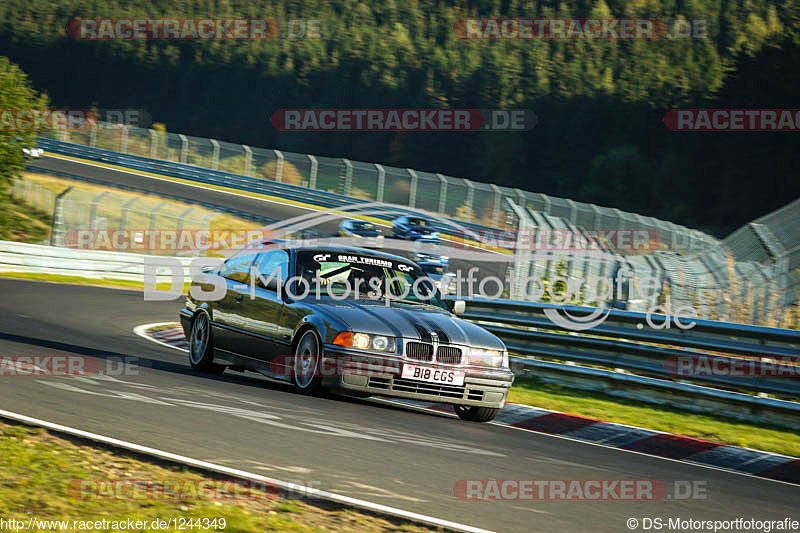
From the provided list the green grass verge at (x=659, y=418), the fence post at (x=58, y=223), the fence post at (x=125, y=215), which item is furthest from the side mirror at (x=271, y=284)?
the fence post at (x=58, y=223)

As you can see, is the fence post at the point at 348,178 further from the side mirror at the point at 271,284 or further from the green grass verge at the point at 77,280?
the side mirror at the point at 271,284

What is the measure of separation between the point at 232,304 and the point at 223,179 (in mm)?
35440

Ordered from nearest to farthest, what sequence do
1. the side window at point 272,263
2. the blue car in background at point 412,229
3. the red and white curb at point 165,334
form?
the side window at point 272,263, the red and white curb at point 165,334, the blue car in background at point 412,229

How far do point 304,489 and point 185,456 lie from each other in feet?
3.08

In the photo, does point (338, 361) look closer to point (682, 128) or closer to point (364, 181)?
point (364, 181)

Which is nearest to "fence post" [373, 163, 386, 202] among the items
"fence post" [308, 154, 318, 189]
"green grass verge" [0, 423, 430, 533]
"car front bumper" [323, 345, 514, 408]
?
"fence post" [308, 154, 318, 189]

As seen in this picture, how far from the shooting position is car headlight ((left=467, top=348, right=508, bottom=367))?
870 cm

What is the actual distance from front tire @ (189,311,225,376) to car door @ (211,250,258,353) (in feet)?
0.48

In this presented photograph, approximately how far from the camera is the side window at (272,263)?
381 inches

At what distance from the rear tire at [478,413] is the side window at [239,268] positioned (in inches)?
105

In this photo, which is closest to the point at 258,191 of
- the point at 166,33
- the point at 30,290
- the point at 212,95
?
the point at 30,290

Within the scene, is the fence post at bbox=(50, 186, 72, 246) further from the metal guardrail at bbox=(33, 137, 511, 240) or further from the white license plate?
the white license plate

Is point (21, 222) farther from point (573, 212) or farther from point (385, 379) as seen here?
point (385, 379)

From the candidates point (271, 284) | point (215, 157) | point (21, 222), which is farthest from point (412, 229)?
point (271, 284)
